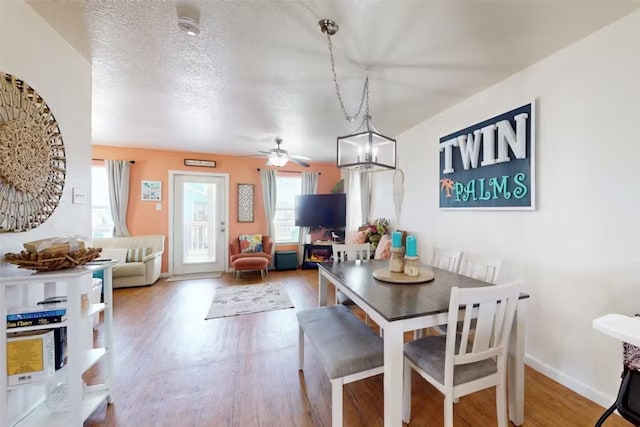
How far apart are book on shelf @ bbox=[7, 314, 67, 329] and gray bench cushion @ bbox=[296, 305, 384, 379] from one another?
132 centimetres

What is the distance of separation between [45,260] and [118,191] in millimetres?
4199

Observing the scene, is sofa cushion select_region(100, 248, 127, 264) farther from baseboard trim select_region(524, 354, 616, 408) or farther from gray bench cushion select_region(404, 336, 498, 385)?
baseboard trim select_region(524, 354, 616, 408)

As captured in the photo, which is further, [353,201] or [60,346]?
[353,201]

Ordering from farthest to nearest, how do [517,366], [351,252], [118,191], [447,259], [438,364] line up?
[118,191] → [351,252] → [447,259] → [517,366] → [438,364]

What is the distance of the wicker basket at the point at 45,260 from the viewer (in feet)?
4.03

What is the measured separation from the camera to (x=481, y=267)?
1.98 metres

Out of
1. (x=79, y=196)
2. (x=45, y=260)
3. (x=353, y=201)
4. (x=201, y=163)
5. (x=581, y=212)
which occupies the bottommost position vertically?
(x=45, y=260)

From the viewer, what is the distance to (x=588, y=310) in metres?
1.74

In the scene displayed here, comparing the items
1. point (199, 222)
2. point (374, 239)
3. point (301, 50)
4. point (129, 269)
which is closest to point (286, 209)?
point (199, 222)

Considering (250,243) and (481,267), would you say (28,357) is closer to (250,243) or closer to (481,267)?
(481,267)

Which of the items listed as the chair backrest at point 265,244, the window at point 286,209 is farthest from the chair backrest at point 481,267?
the window at point 286,209

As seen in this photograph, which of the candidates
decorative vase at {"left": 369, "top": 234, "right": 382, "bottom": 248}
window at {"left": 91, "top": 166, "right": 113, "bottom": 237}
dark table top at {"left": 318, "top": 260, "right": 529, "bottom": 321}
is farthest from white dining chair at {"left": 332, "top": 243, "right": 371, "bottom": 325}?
window at {"left": 91, "top": 166, "right": 113, "bottom": 237}

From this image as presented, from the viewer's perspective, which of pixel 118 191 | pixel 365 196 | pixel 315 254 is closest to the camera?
pixel 118 191

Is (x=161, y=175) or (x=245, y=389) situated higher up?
(x=161, y=175)
